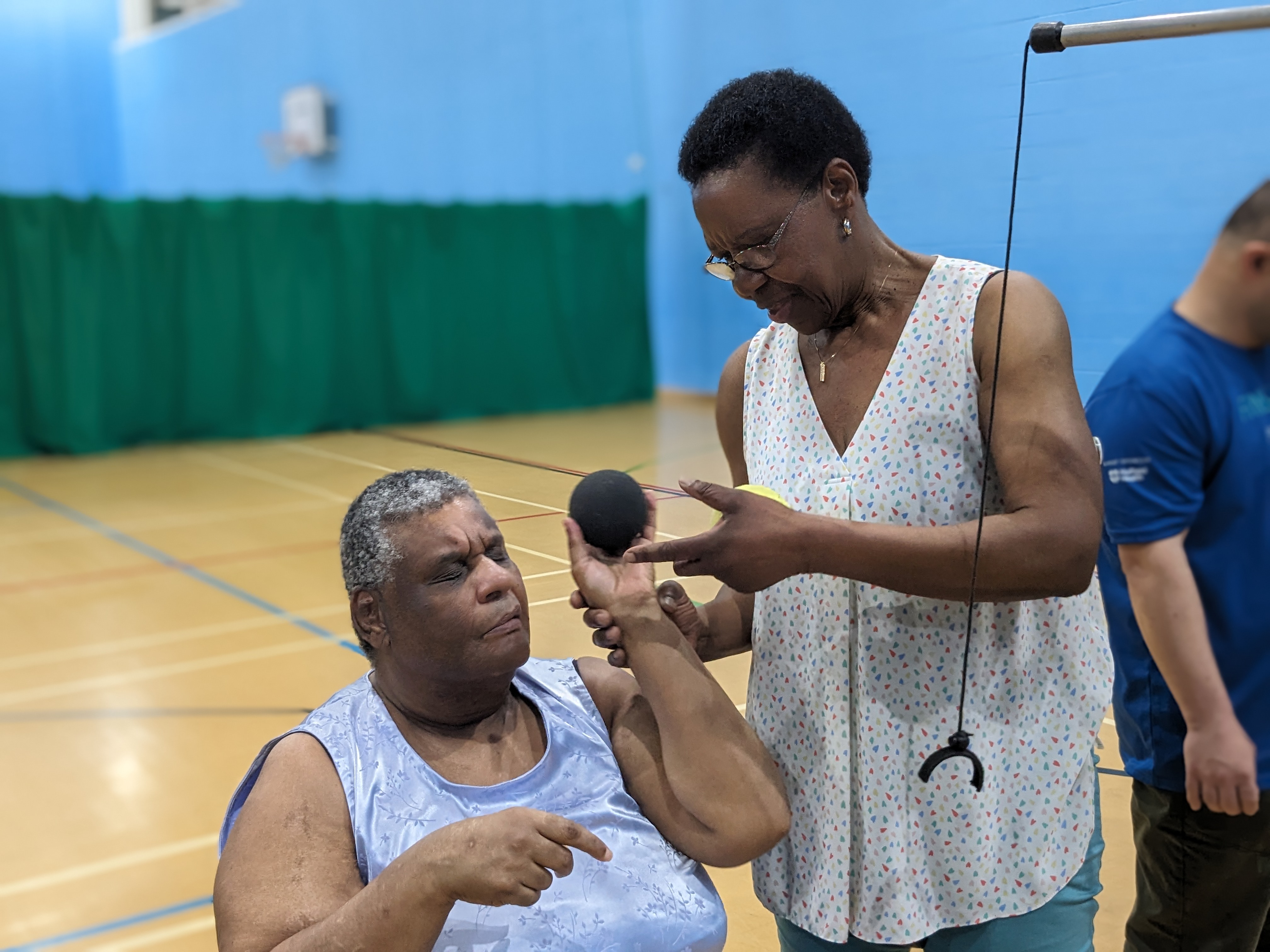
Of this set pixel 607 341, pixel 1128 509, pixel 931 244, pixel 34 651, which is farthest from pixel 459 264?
pixel 1128 509

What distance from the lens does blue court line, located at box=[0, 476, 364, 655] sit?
4.81 metres

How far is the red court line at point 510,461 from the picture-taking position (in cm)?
165

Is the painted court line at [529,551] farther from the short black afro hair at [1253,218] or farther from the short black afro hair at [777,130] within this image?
the short black afro hair at [1253,218]

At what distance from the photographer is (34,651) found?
4.57 m

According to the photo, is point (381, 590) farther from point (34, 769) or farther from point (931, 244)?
point (34, 769)

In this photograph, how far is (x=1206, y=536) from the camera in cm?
83

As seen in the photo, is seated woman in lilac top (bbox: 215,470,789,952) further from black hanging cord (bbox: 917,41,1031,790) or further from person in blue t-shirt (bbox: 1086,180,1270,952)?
person in blue t-shirt (bbox: 1086,180,1270,952)

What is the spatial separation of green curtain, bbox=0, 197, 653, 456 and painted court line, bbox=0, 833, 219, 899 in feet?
23.2

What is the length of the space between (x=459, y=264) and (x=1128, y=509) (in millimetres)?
9854

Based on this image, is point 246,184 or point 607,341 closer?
point 607,341

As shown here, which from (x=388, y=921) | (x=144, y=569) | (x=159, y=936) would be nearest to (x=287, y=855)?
(x=388, y=921)

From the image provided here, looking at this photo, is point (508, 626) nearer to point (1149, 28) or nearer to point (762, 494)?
point (762, 494)

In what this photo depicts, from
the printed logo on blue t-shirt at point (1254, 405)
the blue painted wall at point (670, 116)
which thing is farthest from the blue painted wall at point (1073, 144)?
the printed logo on blue t-shirt at point (1254, 405)

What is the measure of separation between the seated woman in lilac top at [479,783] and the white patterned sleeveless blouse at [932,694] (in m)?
0.13
